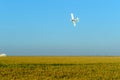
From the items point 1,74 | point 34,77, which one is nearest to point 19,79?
point 34,77

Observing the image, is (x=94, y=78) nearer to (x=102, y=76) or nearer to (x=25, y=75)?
(x=102, y=76)

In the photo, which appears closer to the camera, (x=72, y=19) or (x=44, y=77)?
(x=44, y=77)

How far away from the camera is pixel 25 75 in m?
32.5

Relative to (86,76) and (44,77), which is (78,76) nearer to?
(86,76)

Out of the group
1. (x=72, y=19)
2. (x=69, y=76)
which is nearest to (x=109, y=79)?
(x=69, y=76)

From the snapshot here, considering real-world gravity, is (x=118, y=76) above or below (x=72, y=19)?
below

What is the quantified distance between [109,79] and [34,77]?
18.1 ft

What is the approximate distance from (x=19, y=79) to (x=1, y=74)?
12.1 ft

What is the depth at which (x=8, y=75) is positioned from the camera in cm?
3225

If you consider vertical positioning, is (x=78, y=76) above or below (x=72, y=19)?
below

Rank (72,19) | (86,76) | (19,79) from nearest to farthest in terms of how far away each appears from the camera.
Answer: (19,79), (86,76), (72,19)

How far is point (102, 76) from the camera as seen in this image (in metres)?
32.1

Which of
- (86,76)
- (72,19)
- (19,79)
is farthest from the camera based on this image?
(72,19)

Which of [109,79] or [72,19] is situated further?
[72,19]
